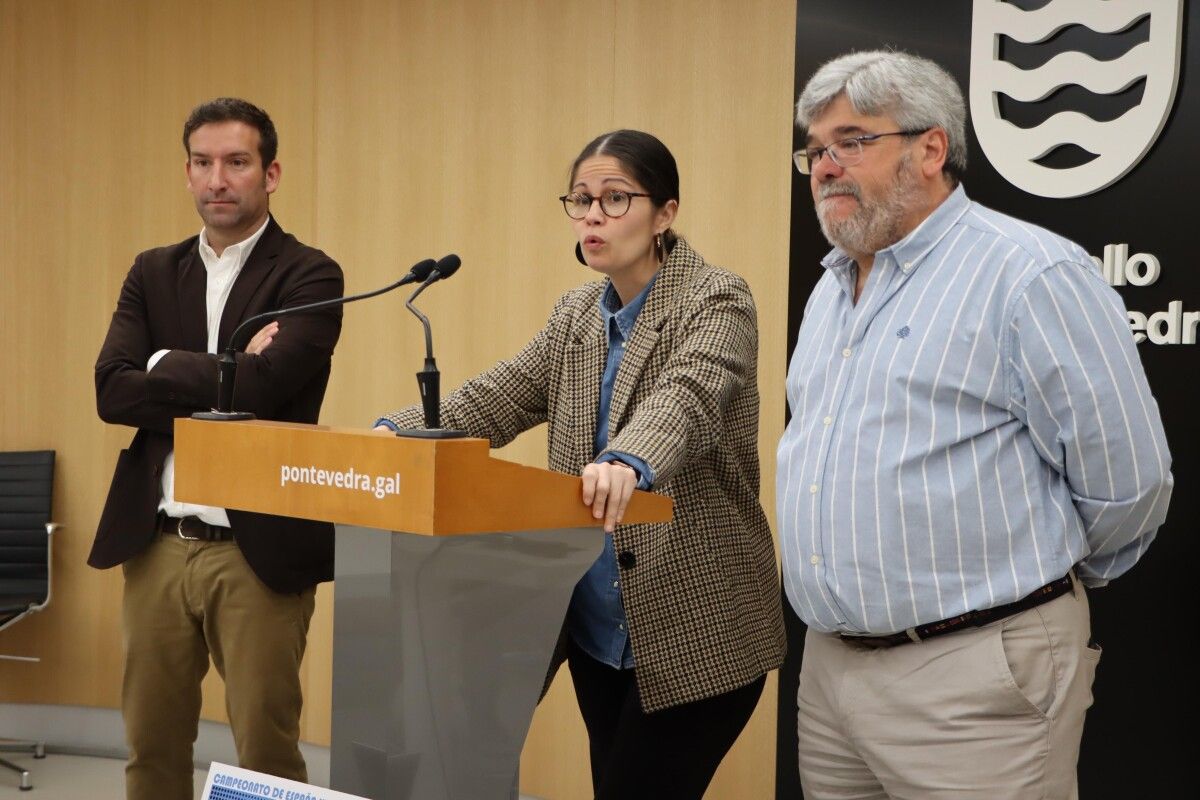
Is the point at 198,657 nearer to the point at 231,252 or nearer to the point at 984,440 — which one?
the point at 231,252

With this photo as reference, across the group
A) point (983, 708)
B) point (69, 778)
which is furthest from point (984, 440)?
point (69, 778)

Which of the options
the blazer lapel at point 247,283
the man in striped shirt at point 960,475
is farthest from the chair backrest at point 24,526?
the man in striped shirt at point 960,475

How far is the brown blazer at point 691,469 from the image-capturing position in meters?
2.35

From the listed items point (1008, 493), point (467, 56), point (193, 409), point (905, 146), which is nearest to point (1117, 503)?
point (1008, 493)

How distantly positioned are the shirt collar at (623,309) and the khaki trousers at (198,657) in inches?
43.2

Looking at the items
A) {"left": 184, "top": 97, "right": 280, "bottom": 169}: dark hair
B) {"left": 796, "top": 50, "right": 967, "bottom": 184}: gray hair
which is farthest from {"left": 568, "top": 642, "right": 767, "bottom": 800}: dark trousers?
{"left": 184, "top": 97, "right": 280, "bottom": 169}: dark hair

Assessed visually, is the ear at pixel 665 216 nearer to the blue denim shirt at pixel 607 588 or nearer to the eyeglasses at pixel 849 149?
the blue denim shirt at pixel 607 588

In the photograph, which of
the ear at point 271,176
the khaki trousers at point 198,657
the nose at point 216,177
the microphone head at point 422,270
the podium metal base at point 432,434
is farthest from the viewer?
the ear at point 271,176

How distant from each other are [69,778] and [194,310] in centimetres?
264

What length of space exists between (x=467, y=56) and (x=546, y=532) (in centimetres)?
311

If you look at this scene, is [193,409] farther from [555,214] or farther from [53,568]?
[53,568]

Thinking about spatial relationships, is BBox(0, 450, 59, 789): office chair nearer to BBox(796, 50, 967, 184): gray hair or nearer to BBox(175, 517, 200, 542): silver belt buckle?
BBox(175, 517, 200, 542): silver belt buckle

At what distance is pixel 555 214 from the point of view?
14.7 ft

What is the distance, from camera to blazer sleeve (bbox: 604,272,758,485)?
214cm
